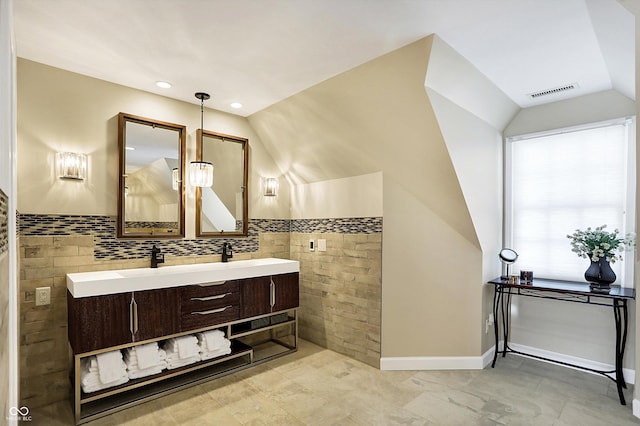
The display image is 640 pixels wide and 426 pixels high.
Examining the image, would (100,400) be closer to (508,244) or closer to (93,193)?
(93,193)

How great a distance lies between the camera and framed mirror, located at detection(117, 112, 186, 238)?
3.00 m

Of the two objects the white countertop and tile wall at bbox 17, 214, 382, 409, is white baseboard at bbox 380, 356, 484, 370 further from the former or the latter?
the white countertop

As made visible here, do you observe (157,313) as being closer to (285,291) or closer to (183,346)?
(183,346)

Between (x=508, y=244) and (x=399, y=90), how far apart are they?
2237mm

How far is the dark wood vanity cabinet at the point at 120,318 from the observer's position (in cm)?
236

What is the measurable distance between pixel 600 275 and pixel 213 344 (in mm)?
3429

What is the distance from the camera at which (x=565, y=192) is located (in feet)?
11.0

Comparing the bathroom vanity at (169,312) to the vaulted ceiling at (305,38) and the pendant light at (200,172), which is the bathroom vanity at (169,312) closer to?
the pendant light at (200,172)

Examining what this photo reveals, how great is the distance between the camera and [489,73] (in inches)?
109

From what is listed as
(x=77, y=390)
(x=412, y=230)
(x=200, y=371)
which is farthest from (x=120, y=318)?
(x=412, y=230)

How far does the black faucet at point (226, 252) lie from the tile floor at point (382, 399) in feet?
3.78

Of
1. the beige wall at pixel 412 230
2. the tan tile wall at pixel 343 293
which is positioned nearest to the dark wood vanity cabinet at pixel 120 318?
the tan tile wall at pixel 343 293

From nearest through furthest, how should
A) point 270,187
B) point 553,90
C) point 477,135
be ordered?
1. point 553,90
2. point 477,135
3. point 270,187

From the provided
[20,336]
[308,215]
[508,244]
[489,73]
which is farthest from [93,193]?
[508,244]
